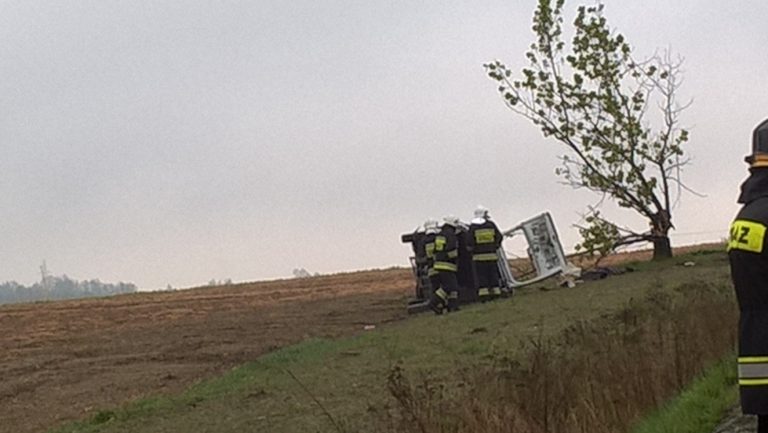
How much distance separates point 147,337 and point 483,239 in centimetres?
648

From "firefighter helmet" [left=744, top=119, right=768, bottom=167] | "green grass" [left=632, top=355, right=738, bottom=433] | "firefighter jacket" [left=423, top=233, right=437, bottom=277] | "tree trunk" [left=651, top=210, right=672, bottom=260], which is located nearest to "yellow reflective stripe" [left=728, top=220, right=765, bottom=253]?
"firefighter helmet" [left=744, top=119, right=768, bottom=167]

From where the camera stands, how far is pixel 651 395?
8133 mm

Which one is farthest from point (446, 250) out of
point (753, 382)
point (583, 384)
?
point (753, 382)

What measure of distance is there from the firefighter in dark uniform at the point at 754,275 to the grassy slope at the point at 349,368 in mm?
4858

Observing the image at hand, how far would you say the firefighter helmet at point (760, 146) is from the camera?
4.42 m

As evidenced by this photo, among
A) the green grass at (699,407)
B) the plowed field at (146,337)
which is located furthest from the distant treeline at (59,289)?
the green grass at (699,407)

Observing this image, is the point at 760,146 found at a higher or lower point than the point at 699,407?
higher

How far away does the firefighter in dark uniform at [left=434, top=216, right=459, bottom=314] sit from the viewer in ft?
64.3

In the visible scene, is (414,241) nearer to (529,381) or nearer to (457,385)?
(457,385)

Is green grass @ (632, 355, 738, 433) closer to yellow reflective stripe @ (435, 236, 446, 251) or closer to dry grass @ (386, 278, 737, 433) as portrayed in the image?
dry grass @ (386, 278, 737, 433)

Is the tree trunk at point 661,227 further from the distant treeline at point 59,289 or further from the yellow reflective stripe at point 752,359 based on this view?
the distant treeline at point 59,289

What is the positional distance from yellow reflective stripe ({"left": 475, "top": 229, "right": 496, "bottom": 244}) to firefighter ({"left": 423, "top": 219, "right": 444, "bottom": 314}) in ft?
2.47

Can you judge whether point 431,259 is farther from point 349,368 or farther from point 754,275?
point 754,275

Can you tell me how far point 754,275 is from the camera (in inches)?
176
